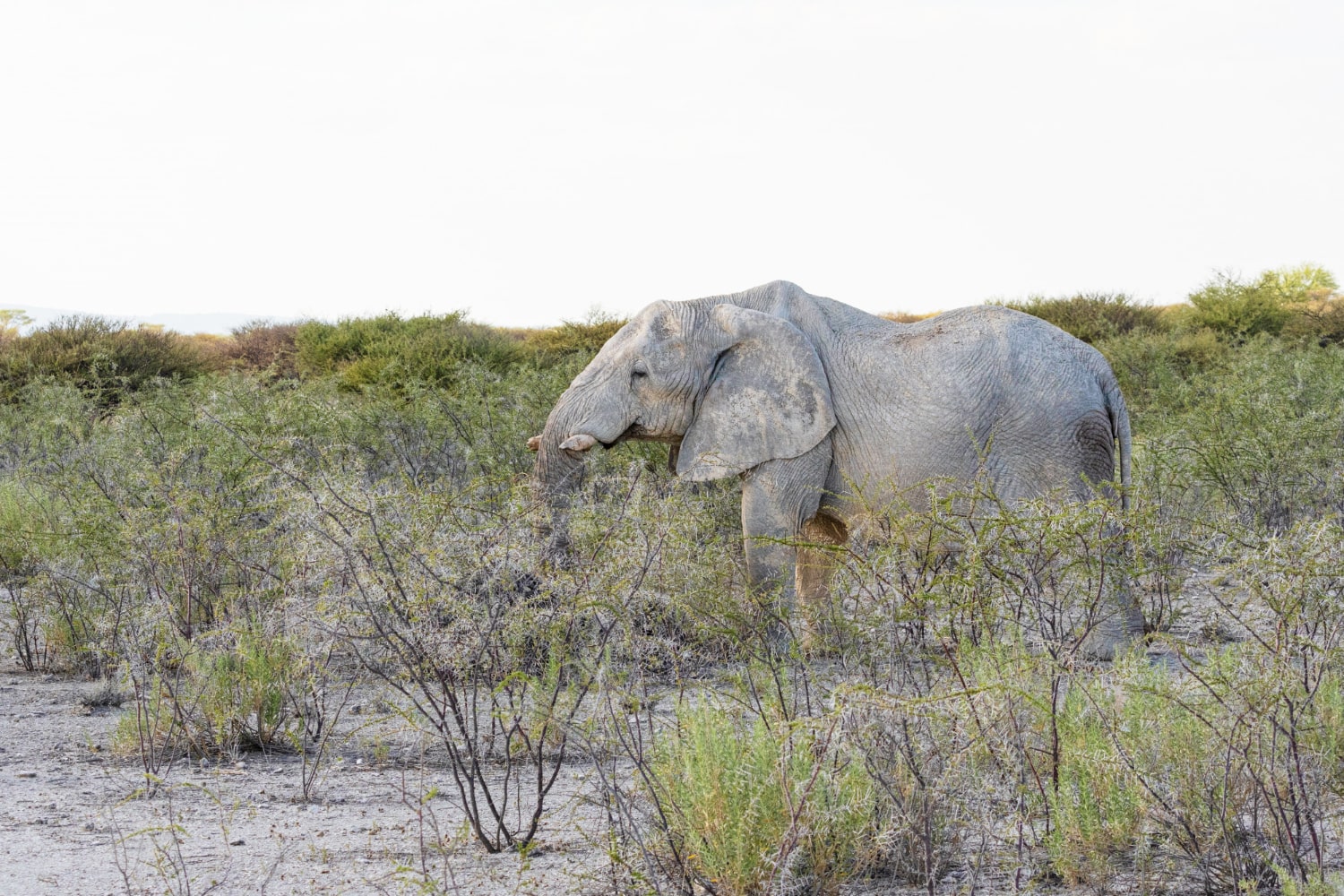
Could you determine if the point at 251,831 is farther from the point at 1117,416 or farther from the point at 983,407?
the point at 1117,416

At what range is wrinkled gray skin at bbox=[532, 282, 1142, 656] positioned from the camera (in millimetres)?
6625

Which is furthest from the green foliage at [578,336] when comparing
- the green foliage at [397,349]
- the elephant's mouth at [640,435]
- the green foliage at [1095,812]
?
the green foliage at [1095,812]

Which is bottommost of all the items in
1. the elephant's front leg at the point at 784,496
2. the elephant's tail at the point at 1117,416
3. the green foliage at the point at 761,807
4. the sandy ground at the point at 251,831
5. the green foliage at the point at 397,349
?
the sandy ground at the point at 251,831

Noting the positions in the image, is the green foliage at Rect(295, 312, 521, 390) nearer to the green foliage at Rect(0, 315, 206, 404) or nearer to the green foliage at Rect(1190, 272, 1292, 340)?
the green foliage at Rect(0, 315, 206, 404)

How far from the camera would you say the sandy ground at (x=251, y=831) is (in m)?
3.62

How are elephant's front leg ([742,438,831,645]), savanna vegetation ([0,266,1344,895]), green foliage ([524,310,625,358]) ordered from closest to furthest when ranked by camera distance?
savanna vegetation ([0,266,1344,895])
elephant's front leg ([742,438,831,645])
green foliage ([524,310,625,358])

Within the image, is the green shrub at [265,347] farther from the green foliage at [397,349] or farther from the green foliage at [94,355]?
the green foliage at [94,355]

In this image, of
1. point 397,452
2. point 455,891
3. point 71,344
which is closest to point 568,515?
point 455,891

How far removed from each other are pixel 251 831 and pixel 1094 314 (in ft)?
78.9

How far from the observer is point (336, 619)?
4051 millimetres

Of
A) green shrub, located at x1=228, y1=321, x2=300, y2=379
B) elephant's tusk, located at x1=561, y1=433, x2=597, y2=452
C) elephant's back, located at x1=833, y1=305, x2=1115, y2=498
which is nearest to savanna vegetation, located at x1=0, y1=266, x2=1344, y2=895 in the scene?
elephant's tusk, located at x1=561, y1=433, x2=597, y2=452

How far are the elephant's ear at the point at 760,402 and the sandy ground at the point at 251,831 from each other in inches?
88.7

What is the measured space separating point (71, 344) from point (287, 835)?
1926cm

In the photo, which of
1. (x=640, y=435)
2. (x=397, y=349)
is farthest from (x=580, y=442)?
(x=397, y=349)
